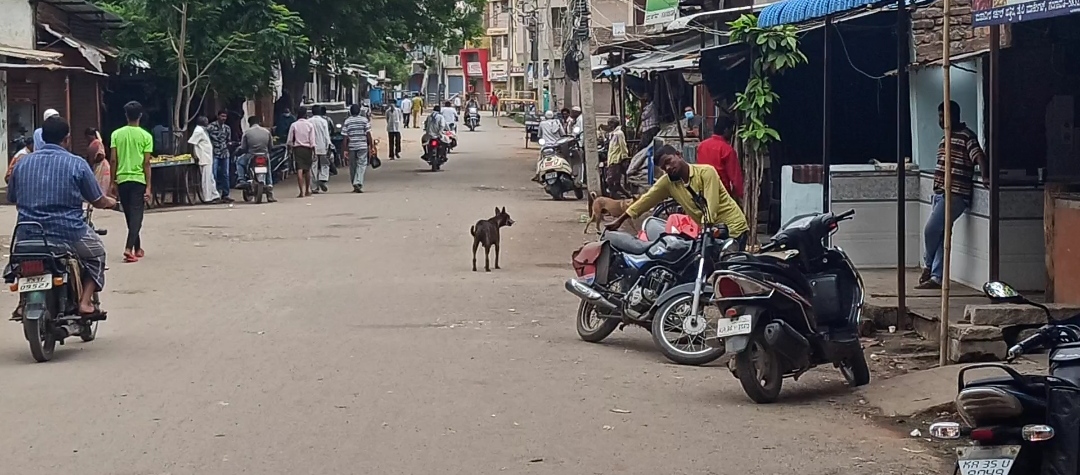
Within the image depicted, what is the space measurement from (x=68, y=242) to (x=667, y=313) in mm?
4437

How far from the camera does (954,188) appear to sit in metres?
11.3

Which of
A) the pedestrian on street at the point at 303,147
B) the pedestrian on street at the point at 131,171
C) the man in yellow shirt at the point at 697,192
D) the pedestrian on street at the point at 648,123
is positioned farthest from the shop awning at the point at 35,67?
the man in yellow shirt at the point at 697,192

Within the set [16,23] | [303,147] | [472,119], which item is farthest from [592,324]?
[472,119]

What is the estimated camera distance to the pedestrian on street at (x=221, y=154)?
25.3 meters

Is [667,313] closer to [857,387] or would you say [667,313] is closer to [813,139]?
[857,387]

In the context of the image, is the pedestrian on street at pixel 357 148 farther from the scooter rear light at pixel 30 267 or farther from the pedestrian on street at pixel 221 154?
the scooter rear light at pixel 30 267

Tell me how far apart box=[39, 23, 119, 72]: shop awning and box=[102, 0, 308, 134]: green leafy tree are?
1.40 ft

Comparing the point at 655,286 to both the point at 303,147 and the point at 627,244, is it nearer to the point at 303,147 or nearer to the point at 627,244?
the point at 627,244

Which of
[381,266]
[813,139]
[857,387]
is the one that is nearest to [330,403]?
[857,387]

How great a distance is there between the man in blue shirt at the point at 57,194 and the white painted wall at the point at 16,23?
53.9 feet

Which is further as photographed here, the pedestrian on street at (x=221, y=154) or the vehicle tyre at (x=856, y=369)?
the pedestrian on street at (x=221, y=154)

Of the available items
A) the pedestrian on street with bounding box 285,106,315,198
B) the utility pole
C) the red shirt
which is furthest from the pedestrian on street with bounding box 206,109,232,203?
the red shirt

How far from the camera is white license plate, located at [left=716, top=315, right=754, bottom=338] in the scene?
8.16 metres

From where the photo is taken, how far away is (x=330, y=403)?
8.26 metres
